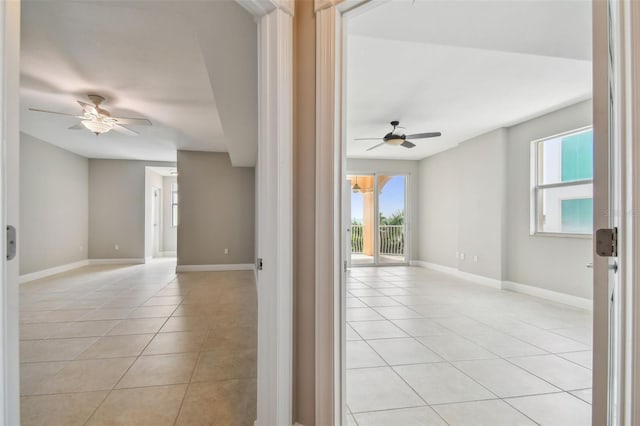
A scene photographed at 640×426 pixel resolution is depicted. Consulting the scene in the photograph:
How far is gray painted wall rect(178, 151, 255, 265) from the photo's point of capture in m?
6.95

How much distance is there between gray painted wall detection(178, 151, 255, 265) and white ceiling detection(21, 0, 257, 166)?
76.0 inches

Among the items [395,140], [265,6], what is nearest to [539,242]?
[395,140]

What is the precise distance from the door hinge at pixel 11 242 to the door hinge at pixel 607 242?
1656mm

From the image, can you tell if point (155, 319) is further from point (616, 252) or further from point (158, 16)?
point (616, 252)

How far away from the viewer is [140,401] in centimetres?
194

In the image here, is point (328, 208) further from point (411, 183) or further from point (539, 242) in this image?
point (411, 183)

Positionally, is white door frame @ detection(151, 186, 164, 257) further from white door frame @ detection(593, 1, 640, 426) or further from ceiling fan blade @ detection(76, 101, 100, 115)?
white door frame @ detection(593, 1, 640, 426)

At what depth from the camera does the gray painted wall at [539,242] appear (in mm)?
3999

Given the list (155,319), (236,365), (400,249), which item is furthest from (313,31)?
(400,249)

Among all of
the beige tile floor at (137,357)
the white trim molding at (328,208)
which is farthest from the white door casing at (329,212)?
the beige tile floor at (137,357)

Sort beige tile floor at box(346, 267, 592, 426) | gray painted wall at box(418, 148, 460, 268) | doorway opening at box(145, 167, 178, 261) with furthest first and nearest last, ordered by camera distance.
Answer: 1. doorway opening at box(145, 167, 178, 261)
2. gray painted wall at box(418, 148, 460, 268)
3. beige tile floor at box(346, 267, 592, 426)

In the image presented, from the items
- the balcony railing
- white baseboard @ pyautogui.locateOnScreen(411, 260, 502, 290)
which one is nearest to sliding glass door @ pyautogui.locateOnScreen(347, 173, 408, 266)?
the balcony railing

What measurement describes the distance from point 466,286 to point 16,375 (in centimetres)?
566

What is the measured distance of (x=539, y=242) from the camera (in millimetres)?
4590
